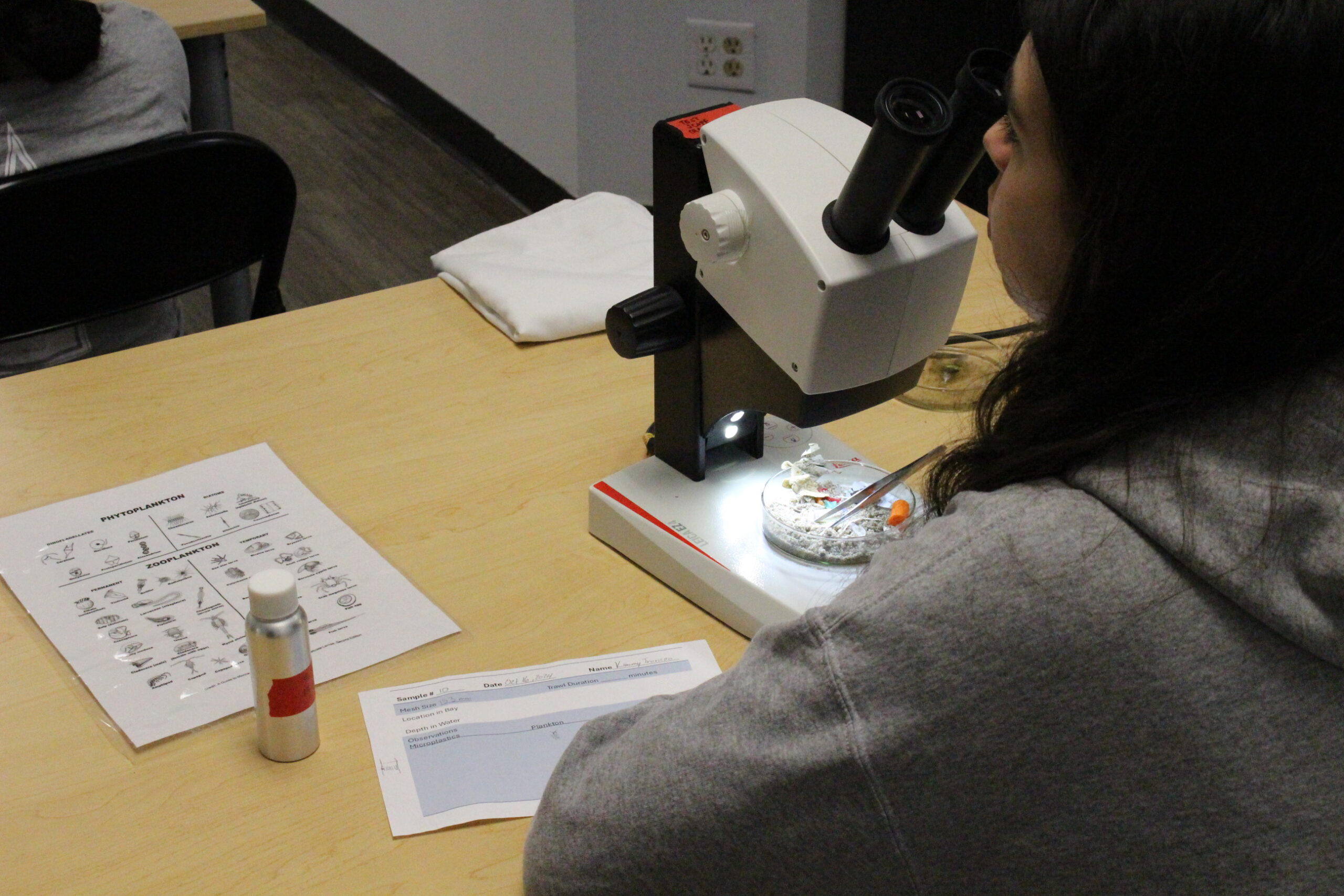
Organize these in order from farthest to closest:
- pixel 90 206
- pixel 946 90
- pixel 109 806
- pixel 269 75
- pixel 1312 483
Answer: pixel 269 75
pixel 946 90
pixel 90 206
pixel 109 806
pixel 1312 483

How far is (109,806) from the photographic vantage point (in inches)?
31.5

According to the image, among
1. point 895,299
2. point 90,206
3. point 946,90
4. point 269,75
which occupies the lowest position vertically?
point 269,75

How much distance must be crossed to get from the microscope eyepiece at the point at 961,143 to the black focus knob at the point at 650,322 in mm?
233

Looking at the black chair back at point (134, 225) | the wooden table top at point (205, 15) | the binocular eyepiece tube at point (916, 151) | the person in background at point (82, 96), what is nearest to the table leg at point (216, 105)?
the wooden table top at point (205, 15)

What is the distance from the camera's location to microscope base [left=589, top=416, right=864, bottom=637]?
946 mm

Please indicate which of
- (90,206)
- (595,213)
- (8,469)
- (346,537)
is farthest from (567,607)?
(90,206)

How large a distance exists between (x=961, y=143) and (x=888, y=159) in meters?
0.06

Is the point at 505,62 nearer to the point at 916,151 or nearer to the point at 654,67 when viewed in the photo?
the point at 654,67

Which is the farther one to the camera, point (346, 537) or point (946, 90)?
point (946, 90)

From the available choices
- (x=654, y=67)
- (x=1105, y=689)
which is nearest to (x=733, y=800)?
(x=1105, y=689)

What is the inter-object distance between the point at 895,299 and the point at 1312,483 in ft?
1.05

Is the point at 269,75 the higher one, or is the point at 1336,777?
the point at 1336,777

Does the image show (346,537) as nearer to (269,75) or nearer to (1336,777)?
(1336,777)

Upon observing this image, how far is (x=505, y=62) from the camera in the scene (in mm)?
3244
